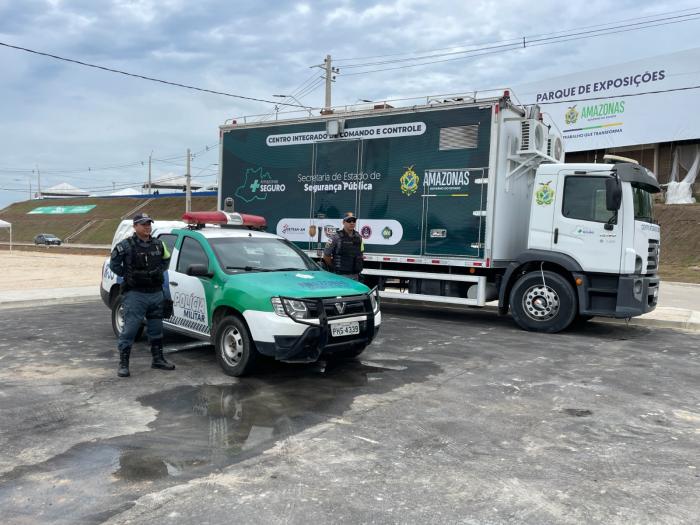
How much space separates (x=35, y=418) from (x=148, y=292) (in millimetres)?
1798

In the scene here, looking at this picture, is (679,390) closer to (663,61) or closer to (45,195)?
(663,61)

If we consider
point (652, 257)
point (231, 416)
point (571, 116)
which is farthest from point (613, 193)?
point (571, 116)

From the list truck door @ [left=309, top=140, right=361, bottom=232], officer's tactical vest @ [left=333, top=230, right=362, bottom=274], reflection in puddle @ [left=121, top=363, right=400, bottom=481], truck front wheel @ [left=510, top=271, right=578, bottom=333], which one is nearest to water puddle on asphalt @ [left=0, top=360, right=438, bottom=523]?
reflection in puddle @ [left=121, top=363, right=400, bottom=481]

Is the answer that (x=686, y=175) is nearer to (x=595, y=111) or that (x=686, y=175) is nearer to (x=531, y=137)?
(x=595, y=111)

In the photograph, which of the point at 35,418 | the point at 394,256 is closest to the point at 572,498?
the point at 35,418

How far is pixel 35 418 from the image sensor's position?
4.84 meters

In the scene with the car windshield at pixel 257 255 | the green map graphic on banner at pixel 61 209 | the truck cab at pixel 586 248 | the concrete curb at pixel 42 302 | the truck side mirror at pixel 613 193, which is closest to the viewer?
the car windshield at pixel 257 255

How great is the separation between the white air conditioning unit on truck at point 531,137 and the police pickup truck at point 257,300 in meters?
4.64

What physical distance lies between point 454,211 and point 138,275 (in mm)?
5718

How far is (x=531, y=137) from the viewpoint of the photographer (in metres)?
9.87

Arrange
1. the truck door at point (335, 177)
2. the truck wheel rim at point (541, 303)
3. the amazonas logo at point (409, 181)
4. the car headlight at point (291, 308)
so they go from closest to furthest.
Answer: the car headlight at point (291, 308) → the truck wheel rim at point (541, 303) → the amazonas logo at point (409, 181) → the truck door at point (335, 177)

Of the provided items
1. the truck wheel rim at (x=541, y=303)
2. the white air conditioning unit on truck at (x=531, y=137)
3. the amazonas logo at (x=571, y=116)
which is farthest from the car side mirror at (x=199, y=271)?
the amazonas logo at (x=571, y=116)

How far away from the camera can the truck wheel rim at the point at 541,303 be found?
9539mm

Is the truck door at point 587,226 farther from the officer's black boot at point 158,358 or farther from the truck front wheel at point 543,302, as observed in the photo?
the officer's black boot at point 158,358
